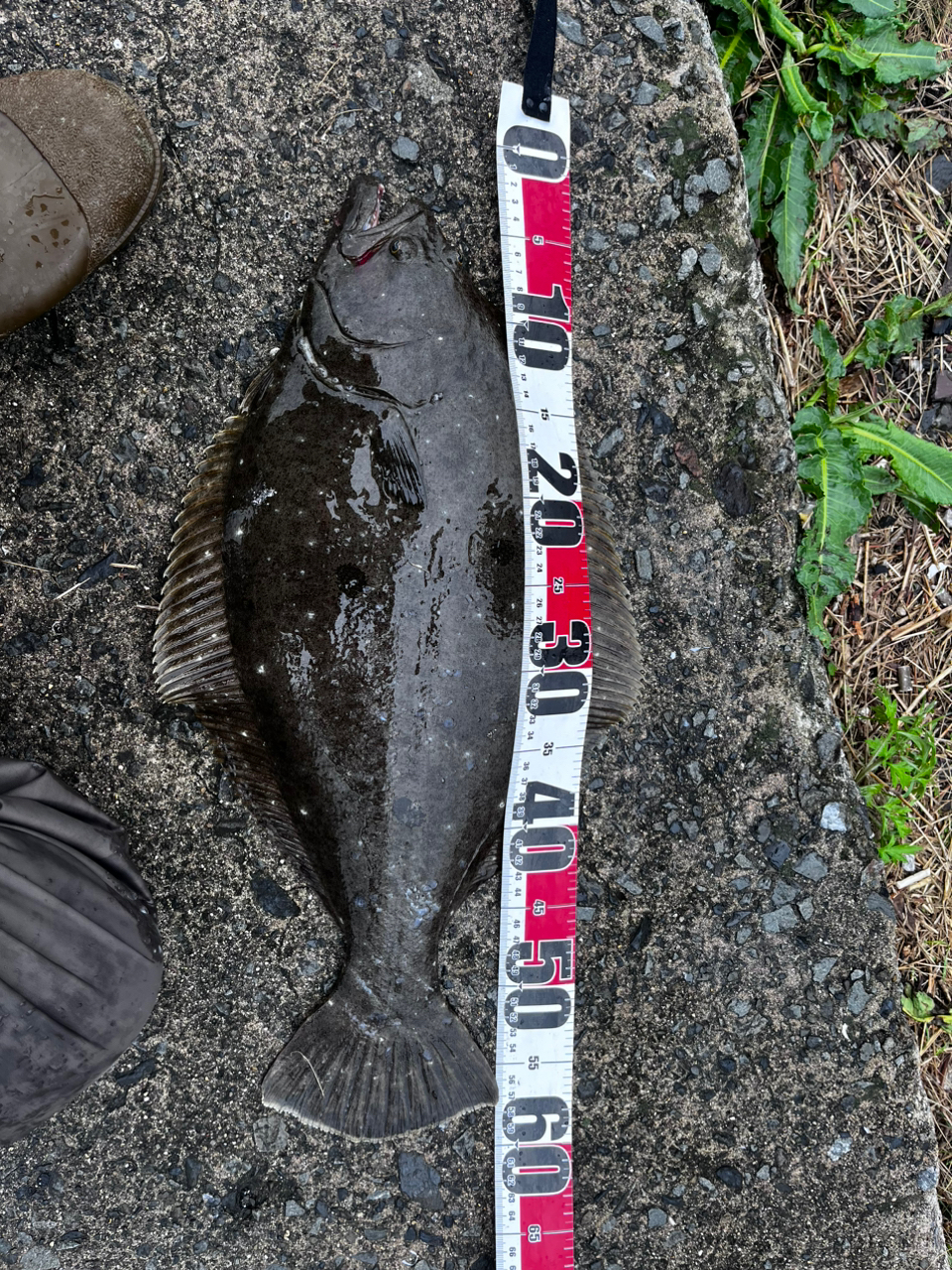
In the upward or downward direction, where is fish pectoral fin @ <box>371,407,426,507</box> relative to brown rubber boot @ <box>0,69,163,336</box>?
downward

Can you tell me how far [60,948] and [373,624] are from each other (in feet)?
3.61

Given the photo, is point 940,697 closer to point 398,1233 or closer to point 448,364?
point 448,364

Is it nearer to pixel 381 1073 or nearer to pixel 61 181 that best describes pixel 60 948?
pixel 381 1073

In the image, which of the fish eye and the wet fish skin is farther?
the fish eye

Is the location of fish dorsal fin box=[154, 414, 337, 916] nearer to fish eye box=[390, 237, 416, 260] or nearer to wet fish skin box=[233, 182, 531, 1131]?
wet fish skin box=[233, 182, 531, 1131]

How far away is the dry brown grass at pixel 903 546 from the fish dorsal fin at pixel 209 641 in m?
1.76

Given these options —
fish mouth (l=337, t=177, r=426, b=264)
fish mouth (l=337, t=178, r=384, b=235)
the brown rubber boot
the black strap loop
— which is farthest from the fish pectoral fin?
the black strap loop

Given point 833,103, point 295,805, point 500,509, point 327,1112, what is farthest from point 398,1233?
point 833,103

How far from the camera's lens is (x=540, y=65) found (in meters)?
2.48

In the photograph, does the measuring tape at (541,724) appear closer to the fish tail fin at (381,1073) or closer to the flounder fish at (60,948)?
the fish tail fin at (381,1073)

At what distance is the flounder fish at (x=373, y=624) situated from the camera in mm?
2162

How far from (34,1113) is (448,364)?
212 cm

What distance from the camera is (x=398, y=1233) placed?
8.59ft

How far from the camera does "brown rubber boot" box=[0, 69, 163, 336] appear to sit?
2.26m
